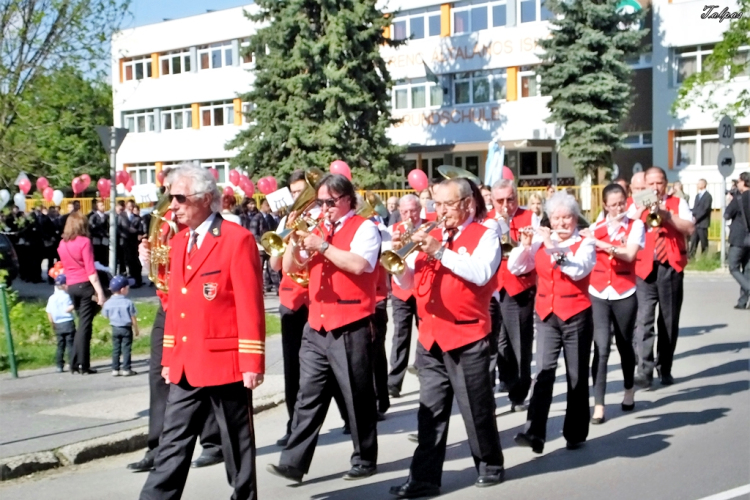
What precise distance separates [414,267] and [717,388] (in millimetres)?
4954

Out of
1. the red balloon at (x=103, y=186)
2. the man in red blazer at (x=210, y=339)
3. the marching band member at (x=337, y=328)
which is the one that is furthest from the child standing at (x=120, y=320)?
the red balloon at (x=103, y=186)

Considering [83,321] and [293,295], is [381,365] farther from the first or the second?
[83,321]

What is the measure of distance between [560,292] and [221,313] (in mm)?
3224

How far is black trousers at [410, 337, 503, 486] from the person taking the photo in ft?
22.2

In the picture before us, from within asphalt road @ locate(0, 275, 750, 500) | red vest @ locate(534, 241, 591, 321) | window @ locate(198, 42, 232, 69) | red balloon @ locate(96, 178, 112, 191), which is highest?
window @ locate(198, 42, 232, 69)

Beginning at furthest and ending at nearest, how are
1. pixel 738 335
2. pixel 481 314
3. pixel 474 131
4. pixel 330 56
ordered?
pixel 474 131
pixel 330 56
pixel 738 335
pixel 481 314

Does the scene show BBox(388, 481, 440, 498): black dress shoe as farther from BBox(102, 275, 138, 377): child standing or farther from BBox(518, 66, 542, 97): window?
BBox(518, 66, 542, 97): window

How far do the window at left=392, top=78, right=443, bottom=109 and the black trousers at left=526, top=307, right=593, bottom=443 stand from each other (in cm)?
4031

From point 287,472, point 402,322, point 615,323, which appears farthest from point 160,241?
point 615,323

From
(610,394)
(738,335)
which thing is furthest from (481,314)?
(738,335)

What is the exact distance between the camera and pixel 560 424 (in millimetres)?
9164

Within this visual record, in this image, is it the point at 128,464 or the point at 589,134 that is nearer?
the point at 128,464

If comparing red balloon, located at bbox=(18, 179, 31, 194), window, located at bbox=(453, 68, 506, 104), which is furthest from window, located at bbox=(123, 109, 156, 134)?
red balloon, located at bbox=(18, 179, 31, 194)

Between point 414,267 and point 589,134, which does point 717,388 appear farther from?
point 589,134
